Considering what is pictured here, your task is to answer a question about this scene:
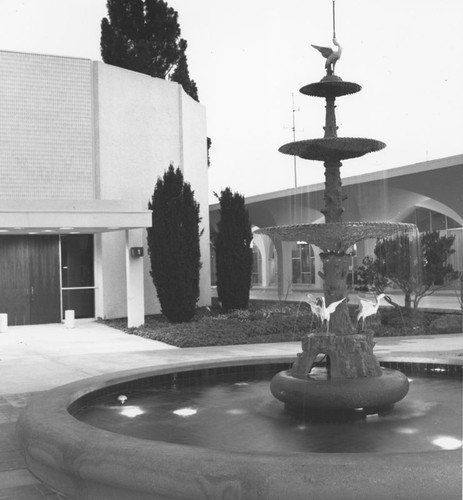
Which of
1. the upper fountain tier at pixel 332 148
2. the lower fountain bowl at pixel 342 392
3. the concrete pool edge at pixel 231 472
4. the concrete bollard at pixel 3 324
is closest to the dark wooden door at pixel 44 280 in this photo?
the concrete bollard at pixel 3 324

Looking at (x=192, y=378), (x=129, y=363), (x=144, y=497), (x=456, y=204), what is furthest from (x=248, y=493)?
(x=456, y=204)

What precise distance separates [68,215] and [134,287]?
298 centimetres

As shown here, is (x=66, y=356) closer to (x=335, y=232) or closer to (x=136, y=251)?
(x=136, y=251)

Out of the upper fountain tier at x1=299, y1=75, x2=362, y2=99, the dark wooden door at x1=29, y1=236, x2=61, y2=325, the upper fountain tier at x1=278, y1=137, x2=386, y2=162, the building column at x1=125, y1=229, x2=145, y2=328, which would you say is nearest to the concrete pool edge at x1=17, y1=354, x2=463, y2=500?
the upper fountain tier at x1=278, y1=137, x2=386, y2=162

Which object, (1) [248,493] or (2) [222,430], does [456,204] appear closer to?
(2) [222,430]

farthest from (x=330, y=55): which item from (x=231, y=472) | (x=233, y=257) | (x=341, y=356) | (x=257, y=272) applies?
(x=257, y=272)

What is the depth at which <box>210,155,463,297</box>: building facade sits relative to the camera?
24109mm

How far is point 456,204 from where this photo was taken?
25.0 metres

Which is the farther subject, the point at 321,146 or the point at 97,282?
the point at 97,282

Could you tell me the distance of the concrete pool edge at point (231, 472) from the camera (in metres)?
4.26

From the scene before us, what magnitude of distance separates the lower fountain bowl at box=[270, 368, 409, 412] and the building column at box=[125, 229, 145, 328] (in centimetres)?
1355

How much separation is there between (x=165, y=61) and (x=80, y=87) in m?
8.08

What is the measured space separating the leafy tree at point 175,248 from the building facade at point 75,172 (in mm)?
665

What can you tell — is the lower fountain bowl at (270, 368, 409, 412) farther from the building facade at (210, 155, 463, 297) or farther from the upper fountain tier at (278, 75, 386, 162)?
the building facade at (210, 155, 463, 297)
